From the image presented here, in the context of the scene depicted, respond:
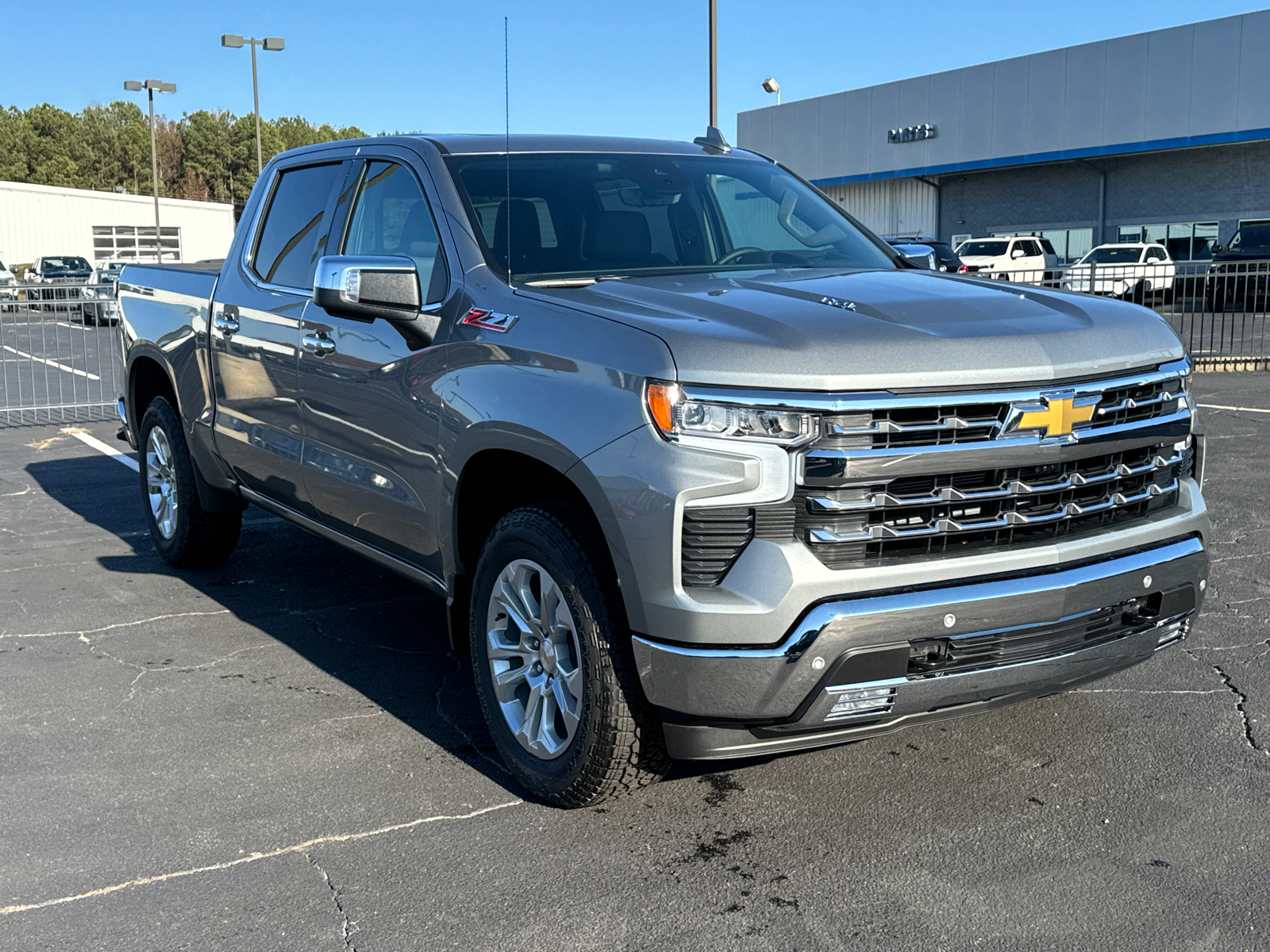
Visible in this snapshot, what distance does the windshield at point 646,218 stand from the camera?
432cm

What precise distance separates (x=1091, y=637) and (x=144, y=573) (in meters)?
5.03

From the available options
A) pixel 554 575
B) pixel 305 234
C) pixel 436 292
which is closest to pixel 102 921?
pixel 554 575

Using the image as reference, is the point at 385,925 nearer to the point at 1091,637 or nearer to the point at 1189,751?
the point at 1091,637

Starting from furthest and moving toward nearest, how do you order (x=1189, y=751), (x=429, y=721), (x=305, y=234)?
(x=305, y=234)
(x=429, y=721)
(x=1189, y=751)

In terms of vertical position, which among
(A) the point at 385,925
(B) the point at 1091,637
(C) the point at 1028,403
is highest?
(C) the point at 1028,403

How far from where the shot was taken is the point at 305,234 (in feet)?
17.2

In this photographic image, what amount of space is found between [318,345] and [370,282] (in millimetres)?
836

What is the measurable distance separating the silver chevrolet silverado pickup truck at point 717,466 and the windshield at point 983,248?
30552mm

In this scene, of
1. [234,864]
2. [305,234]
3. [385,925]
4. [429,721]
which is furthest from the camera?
[305,234]

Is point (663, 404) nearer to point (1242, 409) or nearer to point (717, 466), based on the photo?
point (717, 466)

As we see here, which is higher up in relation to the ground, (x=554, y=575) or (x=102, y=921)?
(x=554, y=575)

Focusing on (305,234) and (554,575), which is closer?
(554,575)

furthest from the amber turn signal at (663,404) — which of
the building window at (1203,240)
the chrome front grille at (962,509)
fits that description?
the building window at (1203,240)

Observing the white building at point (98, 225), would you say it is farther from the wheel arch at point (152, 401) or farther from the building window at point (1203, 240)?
the wheel arch at point (152, 401)
